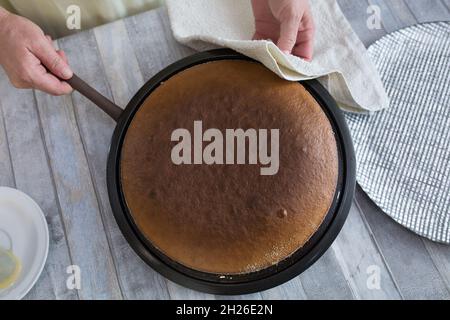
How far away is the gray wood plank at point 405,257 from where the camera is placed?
0.64 m

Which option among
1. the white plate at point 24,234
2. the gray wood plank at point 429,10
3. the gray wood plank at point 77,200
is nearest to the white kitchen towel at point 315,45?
the gray wood plank at point 429,10

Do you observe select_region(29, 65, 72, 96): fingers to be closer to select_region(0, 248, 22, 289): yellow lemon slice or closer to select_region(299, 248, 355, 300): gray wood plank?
select_region(0, 248, 22, 289): yellow lemon slice

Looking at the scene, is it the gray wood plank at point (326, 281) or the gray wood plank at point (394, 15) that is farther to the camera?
the gray wood plank at point (394, 15)

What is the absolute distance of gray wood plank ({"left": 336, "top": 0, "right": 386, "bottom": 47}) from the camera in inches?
30.4

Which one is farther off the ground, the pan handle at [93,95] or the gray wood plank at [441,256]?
the pan handle at [93,95]

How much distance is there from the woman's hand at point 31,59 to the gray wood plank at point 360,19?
19.4 inches

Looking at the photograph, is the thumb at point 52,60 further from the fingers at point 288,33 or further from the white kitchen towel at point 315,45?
the fingers at point 288,33

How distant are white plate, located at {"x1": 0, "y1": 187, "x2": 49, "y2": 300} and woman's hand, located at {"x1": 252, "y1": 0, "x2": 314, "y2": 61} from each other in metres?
0.46

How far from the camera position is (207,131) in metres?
0.59

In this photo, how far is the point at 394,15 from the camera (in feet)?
2.59

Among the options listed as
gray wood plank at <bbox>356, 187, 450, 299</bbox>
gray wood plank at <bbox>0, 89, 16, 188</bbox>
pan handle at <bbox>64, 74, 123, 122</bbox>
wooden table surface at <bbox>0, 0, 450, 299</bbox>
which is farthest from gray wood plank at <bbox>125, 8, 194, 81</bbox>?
gray wood plank at <bbox>356, 187, 450, 299</bbox>
